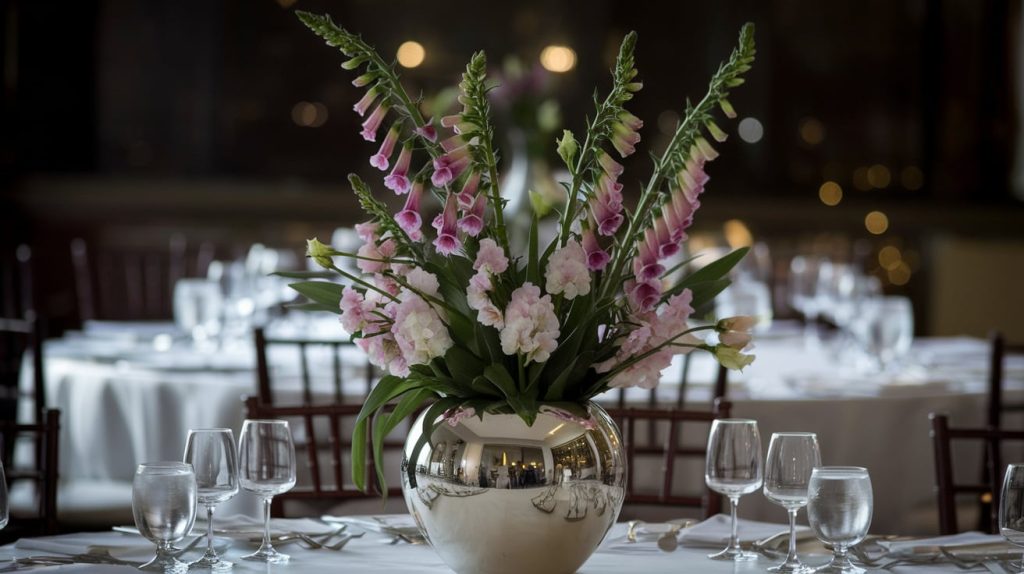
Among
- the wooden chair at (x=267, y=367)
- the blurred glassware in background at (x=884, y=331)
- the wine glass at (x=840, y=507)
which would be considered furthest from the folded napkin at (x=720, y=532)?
the blurred glassware in background at (x=884, y=331)

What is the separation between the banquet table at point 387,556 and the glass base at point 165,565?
0.02 m

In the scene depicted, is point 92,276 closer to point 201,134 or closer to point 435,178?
point 201,134

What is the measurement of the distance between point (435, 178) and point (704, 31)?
19.9ft

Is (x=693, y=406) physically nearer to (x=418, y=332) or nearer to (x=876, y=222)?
(x=418, y=332)

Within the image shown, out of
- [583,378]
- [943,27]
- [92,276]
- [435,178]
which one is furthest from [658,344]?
[943,27]

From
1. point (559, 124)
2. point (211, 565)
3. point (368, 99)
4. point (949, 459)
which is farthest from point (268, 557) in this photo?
point (559, 124)

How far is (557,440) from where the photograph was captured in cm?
136

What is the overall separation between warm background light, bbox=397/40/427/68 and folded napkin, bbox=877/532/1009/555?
18.0ft

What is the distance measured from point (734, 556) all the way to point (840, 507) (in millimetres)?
192

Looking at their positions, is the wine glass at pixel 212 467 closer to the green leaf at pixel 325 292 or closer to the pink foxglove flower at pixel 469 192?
the green leaf at pixel 325 292

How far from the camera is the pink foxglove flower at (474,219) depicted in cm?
130

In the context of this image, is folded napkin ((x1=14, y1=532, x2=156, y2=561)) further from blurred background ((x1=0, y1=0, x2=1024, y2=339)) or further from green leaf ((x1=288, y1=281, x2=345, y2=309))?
blurred background ((x1=0, y1=0, x2=1024, y2=339))

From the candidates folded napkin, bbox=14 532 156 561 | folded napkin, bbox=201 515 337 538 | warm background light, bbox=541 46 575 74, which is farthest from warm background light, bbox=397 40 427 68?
folded napkin, bbox=14 532 156 561

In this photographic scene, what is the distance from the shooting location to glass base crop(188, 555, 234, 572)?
1439mm
